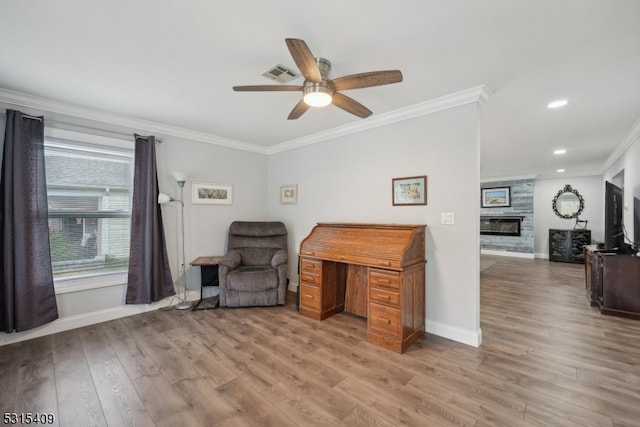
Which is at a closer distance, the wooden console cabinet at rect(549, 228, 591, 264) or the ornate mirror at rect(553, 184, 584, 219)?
the wooden console cabinet at rect(549, 228, 591, 264)

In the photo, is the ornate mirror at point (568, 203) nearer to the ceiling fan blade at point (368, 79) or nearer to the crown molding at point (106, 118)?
the ceiling fan blade at point (368, 79)

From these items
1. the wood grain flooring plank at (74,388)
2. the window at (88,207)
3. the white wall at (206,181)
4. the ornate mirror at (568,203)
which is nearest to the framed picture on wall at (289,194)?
the white wall at (206,181)

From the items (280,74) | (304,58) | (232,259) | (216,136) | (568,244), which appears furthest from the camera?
(568,244)

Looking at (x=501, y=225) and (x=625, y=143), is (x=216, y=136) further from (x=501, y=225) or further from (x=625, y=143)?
(x=501, y=225)

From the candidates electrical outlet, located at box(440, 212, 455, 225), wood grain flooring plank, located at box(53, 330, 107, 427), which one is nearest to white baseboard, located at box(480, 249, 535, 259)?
electrical outlet, located at box(440, 212, 455, 225)

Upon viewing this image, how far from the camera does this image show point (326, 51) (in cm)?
193

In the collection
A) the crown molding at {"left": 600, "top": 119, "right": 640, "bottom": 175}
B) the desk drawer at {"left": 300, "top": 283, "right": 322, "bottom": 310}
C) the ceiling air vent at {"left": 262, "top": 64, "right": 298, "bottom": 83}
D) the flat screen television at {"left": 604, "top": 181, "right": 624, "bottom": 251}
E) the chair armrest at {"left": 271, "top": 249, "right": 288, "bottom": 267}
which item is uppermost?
the ceiling air vent at {"left": 262, "top": 64, "right": 298, "bottom": 83}

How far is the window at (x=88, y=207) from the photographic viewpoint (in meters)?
2.96

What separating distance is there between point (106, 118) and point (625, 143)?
23.7 feet

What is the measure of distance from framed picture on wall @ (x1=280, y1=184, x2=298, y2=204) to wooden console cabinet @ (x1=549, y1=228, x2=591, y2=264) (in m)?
6.99

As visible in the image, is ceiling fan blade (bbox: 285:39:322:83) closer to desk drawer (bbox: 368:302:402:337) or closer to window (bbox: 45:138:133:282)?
desk drawer (bbox: 368:302:402:337)

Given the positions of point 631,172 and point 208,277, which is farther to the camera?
point 631,172

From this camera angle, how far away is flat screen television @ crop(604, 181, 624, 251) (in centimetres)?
348

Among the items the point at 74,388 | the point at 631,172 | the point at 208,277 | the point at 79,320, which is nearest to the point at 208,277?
the point at 208,277
